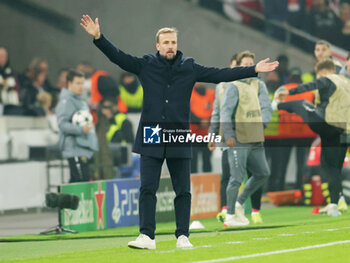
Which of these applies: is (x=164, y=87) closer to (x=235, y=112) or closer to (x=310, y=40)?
(x=235, y=112)

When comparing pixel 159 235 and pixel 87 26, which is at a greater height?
pixel 87 26

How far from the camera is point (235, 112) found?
1288 centimetres

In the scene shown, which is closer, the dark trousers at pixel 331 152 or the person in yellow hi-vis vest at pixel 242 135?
the person in yellow hi-vis vest at pixel 242 135

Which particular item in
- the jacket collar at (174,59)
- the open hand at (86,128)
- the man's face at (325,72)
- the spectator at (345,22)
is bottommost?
the open hand at (86,128)

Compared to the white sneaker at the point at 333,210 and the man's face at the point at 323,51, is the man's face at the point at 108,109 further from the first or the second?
the white sneaker at the point at 333,210

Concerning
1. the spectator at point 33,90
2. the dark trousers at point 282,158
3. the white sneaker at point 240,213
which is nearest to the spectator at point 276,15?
the dark trousers at point 282,158

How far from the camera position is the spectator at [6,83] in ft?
58.9

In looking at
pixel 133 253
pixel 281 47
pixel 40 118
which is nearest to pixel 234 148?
pixel 133 253

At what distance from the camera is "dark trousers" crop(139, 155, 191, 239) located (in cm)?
936

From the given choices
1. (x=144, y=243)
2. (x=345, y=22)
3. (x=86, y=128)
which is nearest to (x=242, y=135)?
(x=86, y=128)

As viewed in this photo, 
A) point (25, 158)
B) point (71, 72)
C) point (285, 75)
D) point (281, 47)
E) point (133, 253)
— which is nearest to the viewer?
point (133, 253)

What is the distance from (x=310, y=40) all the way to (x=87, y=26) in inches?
541

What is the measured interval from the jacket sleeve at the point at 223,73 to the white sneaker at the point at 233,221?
11.7 feet

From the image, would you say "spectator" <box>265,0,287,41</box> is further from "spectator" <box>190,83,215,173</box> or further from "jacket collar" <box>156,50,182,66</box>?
"jacket collar" <box>156,50,182,66</box>
